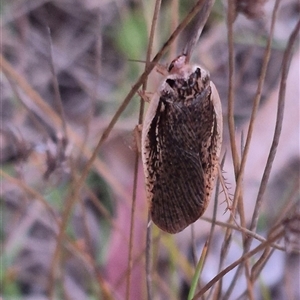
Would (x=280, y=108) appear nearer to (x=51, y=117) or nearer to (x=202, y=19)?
(x=202, y=19)

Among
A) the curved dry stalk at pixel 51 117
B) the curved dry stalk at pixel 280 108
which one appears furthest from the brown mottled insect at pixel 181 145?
the curved dry stalk at pixel 51 117

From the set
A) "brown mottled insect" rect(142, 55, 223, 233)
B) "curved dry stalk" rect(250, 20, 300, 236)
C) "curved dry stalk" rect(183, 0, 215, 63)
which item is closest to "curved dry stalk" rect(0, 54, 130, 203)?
"brown mottled insect" rect(142, 55, 223, 233)

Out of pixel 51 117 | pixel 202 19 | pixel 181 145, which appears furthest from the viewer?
pixel 51 117

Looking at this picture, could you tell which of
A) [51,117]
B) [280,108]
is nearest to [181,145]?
[280,108]

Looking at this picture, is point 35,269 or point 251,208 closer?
point 251,208

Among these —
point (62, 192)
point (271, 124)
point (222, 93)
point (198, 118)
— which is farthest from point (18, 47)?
point (198, 118)

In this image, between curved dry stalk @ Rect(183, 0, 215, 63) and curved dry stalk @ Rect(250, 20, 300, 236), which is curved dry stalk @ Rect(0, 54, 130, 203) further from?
curved dry stalk @ Rect(250, 20, 300, 236)

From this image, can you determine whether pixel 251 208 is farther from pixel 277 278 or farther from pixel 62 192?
pixel 62 192

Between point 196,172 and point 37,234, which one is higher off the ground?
point 37,234

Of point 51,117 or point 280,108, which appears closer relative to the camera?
point 280,108
